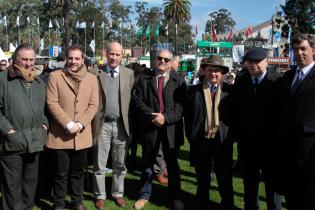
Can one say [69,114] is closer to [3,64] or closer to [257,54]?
[257,54]

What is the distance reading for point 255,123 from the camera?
15.0 feet

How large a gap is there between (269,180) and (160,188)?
7.07 ft

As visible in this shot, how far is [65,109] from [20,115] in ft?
1.95

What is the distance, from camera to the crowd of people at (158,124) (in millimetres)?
4113

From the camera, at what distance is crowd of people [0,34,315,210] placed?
4113 millimetres

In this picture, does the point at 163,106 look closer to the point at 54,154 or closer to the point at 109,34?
the point at 54,154

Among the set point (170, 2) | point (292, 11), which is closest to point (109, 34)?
point (170, 2)

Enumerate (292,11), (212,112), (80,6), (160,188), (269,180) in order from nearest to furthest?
1. (269,180)
2. (212,112)
3. (160,188)
4. (292,11)
5. (80,6)

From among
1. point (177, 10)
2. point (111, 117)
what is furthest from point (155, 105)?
point (177, 10)

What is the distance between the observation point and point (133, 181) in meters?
6.57

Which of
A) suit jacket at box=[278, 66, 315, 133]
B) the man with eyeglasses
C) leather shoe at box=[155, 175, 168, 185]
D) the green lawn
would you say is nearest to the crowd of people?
suit jacket at box=[278, 66, 315, 133]

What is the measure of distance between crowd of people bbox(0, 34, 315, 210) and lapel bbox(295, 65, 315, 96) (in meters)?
0.01

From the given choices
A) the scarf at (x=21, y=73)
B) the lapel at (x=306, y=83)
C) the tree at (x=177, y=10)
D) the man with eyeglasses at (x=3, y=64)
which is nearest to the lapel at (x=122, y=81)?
the scarf at (x=21, y=73)

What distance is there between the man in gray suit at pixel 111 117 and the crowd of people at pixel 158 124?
0.05 feet
